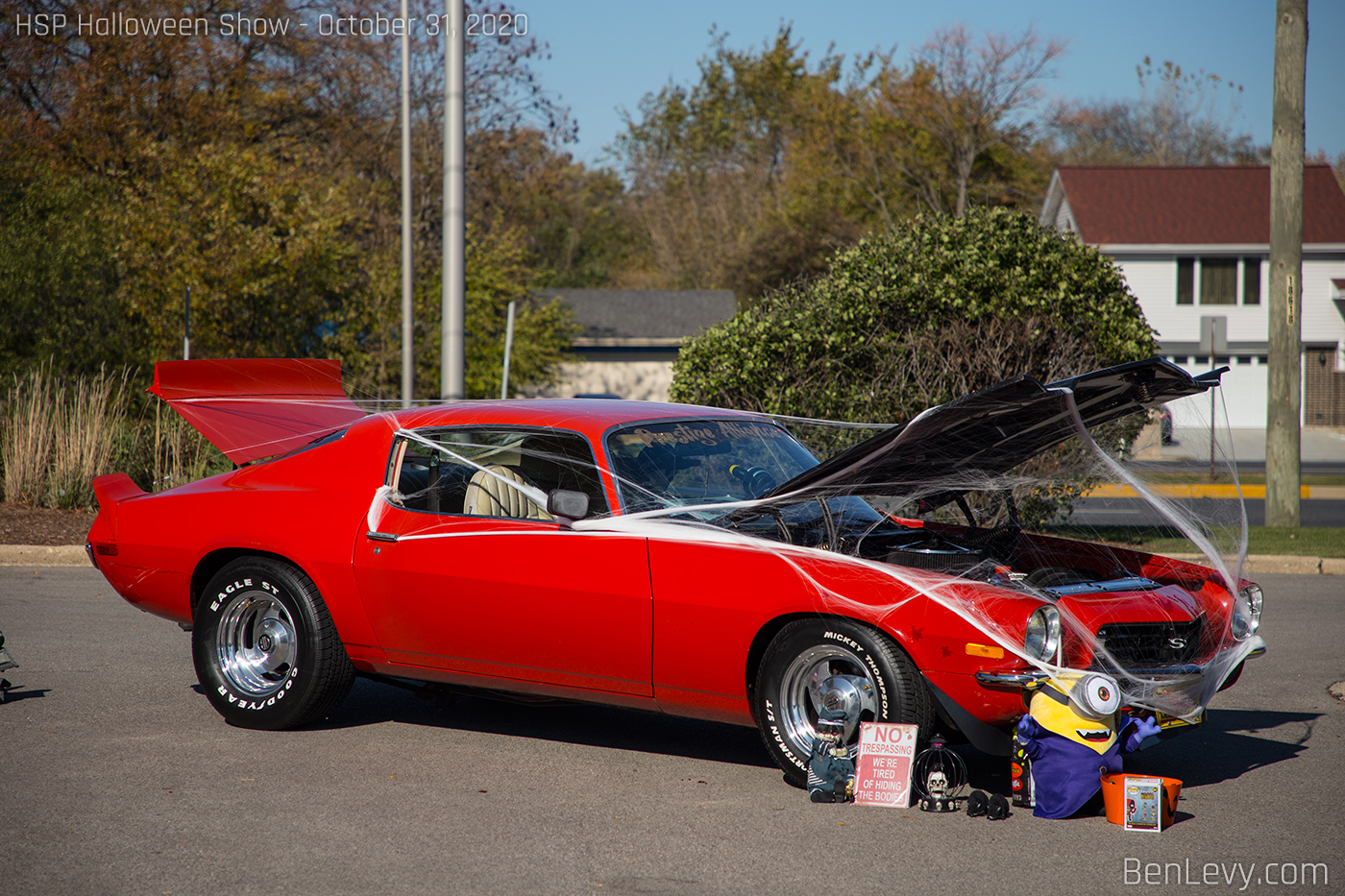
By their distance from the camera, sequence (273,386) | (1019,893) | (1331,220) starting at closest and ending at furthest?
(1019,893) → (273,386) → (1331,220)

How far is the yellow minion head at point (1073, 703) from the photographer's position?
4477 millimetres

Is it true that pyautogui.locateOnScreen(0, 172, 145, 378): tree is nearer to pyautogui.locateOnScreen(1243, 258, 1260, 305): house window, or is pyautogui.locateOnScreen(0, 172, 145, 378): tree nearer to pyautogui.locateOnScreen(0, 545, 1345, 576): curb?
pyautogui.locateOnScreen(0, 545, 1345, 576): curb

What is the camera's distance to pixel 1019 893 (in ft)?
12.6

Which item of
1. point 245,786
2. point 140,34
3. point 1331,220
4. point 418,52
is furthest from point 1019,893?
point 1331,220

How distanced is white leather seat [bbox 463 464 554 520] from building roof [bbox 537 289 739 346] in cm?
3392

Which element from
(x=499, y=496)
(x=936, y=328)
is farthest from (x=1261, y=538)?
(x=499, y=496)

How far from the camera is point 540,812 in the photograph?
464 centimetres

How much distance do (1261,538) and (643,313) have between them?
98.4 feet

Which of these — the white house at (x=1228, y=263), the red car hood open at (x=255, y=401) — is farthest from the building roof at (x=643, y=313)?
the red car hood open at (x=255, y=401)

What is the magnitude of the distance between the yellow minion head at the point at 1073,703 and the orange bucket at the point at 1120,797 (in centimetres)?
23

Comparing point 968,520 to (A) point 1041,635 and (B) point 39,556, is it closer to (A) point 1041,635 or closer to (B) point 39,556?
(A) point 1041,635

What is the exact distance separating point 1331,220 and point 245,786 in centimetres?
4270

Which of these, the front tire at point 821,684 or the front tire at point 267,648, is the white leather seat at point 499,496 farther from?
the front tire at point 821,684

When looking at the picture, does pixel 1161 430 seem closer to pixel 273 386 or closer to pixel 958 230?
pixel 273 386
